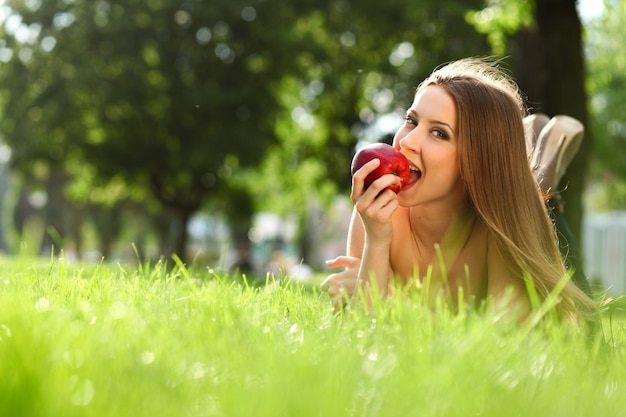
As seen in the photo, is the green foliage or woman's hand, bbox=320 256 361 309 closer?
woman's hand, bbox=320 256 361 309

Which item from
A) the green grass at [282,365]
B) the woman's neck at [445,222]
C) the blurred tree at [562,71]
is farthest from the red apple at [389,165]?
the blurred tree at [562,71]

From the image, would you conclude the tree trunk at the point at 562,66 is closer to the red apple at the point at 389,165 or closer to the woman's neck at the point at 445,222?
the woman's neck at the point at 445,222

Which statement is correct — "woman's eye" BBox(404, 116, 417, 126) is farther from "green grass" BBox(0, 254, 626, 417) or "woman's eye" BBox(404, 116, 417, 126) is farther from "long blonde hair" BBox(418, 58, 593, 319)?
"green grass" BBox(0, 254, 626, 417)

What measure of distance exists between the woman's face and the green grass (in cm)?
126

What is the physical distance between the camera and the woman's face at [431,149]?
3.96 m

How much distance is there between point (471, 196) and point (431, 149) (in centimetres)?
29

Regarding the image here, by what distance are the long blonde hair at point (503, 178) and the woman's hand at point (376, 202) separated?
40 cm

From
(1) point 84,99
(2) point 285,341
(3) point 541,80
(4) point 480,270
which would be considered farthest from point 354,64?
(2) point 285,341

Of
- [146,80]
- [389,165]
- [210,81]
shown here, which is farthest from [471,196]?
[146,80]

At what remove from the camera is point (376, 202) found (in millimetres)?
3844

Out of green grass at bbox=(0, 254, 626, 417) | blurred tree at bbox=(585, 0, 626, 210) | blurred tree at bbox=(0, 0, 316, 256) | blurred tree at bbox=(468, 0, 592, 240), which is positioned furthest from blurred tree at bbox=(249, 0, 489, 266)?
green grass at bbox=(0, 254, 626, 417)

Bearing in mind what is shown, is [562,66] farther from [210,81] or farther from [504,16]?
[210,81]

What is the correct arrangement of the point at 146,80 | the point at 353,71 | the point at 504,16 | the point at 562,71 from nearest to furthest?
the point at 562,71 → the point at 504,16 → the point at 146,80 → the point at 353,71

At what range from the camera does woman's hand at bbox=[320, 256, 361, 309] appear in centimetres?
371
